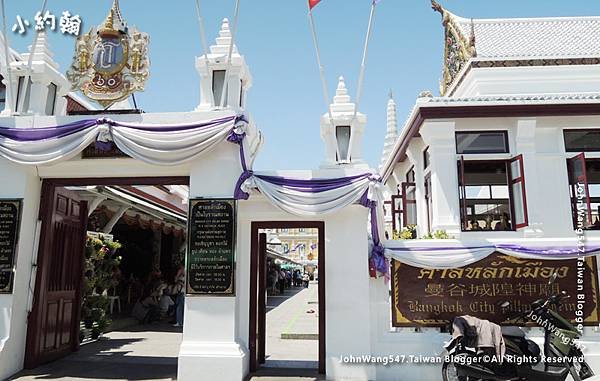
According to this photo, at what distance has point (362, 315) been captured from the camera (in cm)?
598

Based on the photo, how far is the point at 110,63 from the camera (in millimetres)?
6793

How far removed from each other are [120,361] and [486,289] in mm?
5600

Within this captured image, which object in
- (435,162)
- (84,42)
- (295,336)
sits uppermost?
(84,42)

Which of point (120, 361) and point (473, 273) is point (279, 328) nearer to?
point (120, 361)

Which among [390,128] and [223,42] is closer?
[223,42]

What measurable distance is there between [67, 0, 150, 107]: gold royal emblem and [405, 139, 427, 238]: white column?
624 cm

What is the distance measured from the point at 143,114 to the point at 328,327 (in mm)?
3950

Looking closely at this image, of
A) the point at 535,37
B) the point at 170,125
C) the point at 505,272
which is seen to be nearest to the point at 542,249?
the point at 505,272

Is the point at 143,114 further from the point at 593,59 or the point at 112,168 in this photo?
the point at 593,59

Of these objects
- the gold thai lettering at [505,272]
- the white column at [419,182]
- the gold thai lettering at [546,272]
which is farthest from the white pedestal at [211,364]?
the white column at [419,182]

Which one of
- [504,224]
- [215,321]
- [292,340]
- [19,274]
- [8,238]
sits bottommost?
[292,340]

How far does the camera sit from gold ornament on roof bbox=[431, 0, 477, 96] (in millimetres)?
10805

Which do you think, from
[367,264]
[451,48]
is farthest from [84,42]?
[451,48]

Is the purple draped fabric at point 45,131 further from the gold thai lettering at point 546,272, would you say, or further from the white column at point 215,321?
the gold thai lettering at point 546,272
